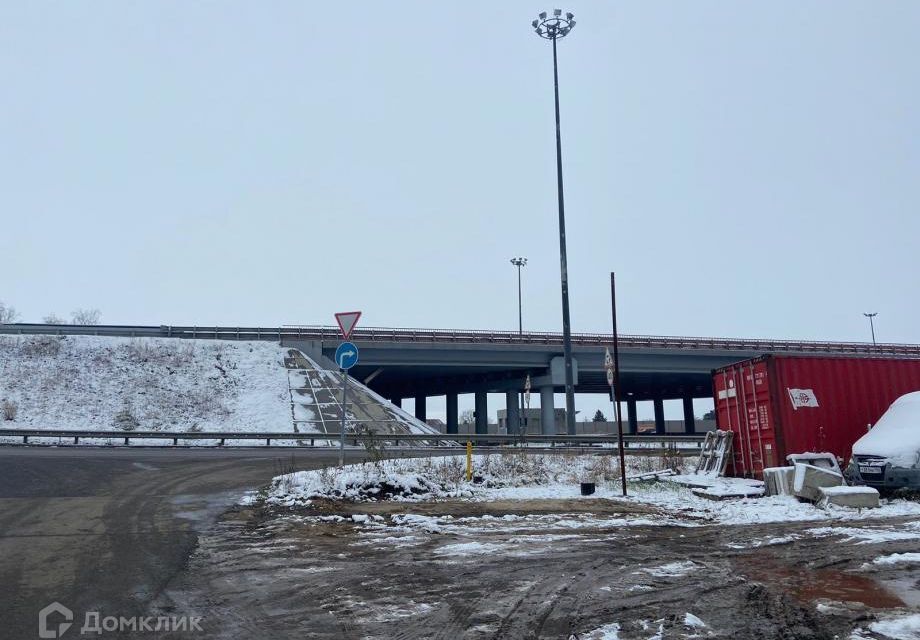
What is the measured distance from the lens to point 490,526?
10.3 metres

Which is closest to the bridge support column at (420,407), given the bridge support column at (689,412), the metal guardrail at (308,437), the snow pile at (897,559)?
the bridge support column at (689,412)

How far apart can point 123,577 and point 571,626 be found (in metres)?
4.47

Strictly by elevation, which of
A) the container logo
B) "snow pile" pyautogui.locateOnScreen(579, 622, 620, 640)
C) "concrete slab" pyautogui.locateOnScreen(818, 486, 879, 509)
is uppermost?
the container logo

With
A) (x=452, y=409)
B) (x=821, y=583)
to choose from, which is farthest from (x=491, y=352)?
(x=821, y=583)

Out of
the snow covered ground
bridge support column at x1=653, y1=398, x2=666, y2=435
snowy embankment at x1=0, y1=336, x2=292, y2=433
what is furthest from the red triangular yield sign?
bridge support column at x1=653, y1=398, x2=666, y2=435

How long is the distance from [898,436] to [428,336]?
1293 inches

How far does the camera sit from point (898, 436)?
13.1m

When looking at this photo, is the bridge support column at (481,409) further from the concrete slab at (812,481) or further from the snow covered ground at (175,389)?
the concrete slab at (812,481)

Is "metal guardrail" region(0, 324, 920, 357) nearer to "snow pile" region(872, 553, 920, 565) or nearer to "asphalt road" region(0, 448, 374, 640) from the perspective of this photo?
"asphalt road" region(0, 448, 374, 640)

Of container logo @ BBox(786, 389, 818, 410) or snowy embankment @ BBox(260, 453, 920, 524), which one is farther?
container logo @ BBox(786, 389, 818, 410)

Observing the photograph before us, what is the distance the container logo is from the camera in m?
15.1

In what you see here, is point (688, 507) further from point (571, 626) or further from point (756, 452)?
point (571, 626)

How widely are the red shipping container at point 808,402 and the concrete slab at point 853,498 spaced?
8.83 feet

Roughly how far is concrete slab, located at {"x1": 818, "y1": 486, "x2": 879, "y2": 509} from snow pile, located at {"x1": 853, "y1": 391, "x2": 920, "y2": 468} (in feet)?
4.11
